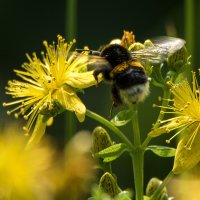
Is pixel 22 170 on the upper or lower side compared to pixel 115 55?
lower

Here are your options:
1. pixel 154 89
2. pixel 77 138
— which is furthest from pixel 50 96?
pixel 154 89

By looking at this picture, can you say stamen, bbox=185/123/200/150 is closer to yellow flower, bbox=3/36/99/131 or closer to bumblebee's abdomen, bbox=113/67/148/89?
bumblebee's abdomen, bbox=113/67/148/89

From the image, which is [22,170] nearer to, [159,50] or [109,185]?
[109,185]

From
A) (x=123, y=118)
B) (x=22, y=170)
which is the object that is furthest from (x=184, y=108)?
(x=22, y=170)

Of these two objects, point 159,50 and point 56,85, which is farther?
point 56,85

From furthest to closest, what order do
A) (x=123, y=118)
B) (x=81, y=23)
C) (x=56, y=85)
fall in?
(x=81, y=23) → (x=56, y=85) → (x=123, y=118)

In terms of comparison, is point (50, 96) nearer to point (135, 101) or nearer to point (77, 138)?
point (135, 101)
